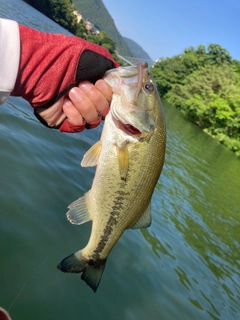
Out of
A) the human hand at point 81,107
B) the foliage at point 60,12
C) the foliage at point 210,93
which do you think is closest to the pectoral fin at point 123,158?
the human hand at point 81,107

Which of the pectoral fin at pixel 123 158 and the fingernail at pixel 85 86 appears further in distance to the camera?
the pectoral fin at pixel 123 158

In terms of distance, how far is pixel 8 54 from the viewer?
1.83 meters

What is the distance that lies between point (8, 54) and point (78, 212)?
138cm

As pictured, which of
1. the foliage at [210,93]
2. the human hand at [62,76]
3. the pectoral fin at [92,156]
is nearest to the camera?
the human hand at [62,76]

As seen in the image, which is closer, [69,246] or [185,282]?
[69,246]

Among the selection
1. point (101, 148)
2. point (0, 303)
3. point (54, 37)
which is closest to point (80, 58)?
point (54, 37)

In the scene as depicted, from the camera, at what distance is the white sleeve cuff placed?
1803 mm

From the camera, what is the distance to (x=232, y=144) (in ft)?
118

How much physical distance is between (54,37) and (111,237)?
167 cm

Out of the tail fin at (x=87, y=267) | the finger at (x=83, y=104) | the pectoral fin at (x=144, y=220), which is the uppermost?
the finger at (x=83, y=104)

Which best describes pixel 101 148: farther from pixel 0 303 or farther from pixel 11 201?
pixel 11 201

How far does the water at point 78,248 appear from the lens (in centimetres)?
403

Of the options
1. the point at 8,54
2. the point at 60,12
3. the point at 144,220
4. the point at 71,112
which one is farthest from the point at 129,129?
the point at 60,12

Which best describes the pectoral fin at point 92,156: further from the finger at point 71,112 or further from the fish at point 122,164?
the finger at point 71,112
